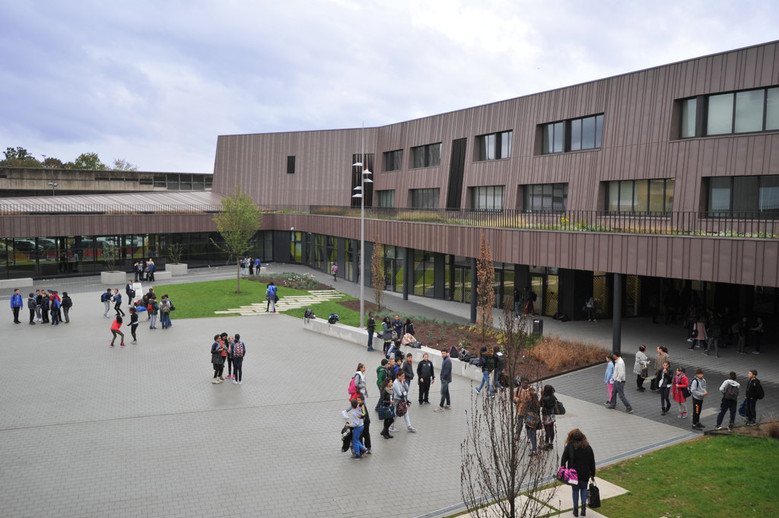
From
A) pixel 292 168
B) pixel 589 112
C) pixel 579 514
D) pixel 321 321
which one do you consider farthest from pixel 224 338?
pixel 292 168

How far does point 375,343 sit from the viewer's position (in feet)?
80.1

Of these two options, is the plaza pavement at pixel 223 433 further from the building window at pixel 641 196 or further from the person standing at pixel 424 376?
the building window at pixel 641 196

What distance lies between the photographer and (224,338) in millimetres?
18859

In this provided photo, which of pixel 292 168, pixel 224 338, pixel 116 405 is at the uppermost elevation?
pixel 292 168

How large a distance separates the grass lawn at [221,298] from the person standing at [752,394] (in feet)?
58.0

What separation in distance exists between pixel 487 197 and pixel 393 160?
14.0m

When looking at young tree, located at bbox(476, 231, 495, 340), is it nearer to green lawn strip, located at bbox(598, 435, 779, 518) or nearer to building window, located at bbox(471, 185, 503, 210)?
building window, located at bbox(471, 185, 503, 210)

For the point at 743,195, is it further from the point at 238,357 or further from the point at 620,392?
the point at 238,357

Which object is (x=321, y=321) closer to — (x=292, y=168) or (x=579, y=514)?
(x=579, y=514)

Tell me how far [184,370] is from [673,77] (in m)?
22.7

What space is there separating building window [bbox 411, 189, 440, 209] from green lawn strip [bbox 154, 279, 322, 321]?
A: 11.0 m

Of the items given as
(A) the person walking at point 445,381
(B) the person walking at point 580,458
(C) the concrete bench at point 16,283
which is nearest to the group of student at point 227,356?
(A) the person walking at point 445,381

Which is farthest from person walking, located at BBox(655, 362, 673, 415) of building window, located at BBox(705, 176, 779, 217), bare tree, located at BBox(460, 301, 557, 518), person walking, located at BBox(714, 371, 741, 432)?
building window, located at BBox(705, 176, 779, 217)

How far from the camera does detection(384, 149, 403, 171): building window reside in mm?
48188
